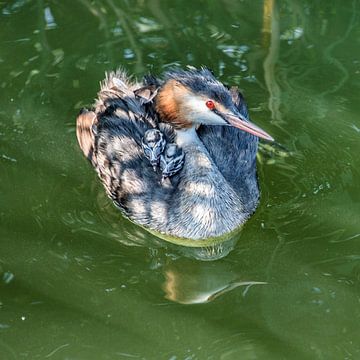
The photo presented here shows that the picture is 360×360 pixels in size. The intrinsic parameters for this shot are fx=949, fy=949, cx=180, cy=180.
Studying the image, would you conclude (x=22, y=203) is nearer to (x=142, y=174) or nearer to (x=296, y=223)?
(x=142, y=174)

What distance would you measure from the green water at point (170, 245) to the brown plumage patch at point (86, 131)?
11 cm

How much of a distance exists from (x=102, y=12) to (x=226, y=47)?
1317mm

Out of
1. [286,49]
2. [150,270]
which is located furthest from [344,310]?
[286,49]

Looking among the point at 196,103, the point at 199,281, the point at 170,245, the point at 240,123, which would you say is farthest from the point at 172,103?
the point at 199,281

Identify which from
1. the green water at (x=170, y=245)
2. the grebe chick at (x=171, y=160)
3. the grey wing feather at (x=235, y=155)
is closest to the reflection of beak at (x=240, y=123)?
the grebe chick at (x=171, y=160)

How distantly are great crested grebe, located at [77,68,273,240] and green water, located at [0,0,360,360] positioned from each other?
0.18 m

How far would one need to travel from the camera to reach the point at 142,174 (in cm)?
681

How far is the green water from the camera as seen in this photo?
584 cm

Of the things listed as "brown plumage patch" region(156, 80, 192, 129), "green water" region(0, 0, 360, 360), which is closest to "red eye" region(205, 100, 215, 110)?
"brown plumage patch" region(156, 80, 192, 129)

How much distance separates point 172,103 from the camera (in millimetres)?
6672

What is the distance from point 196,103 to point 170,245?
3.36ft

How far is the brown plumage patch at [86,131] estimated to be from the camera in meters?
7.32

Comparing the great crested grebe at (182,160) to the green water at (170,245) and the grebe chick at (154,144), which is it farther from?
the green water at (170,245)

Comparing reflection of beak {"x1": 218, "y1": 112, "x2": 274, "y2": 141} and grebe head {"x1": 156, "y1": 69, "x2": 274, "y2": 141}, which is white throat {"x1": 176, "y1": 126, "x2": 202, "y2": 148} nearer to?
grebe head {"x1": 156, "y1": 69, "x2": 274, "y2": 141}
